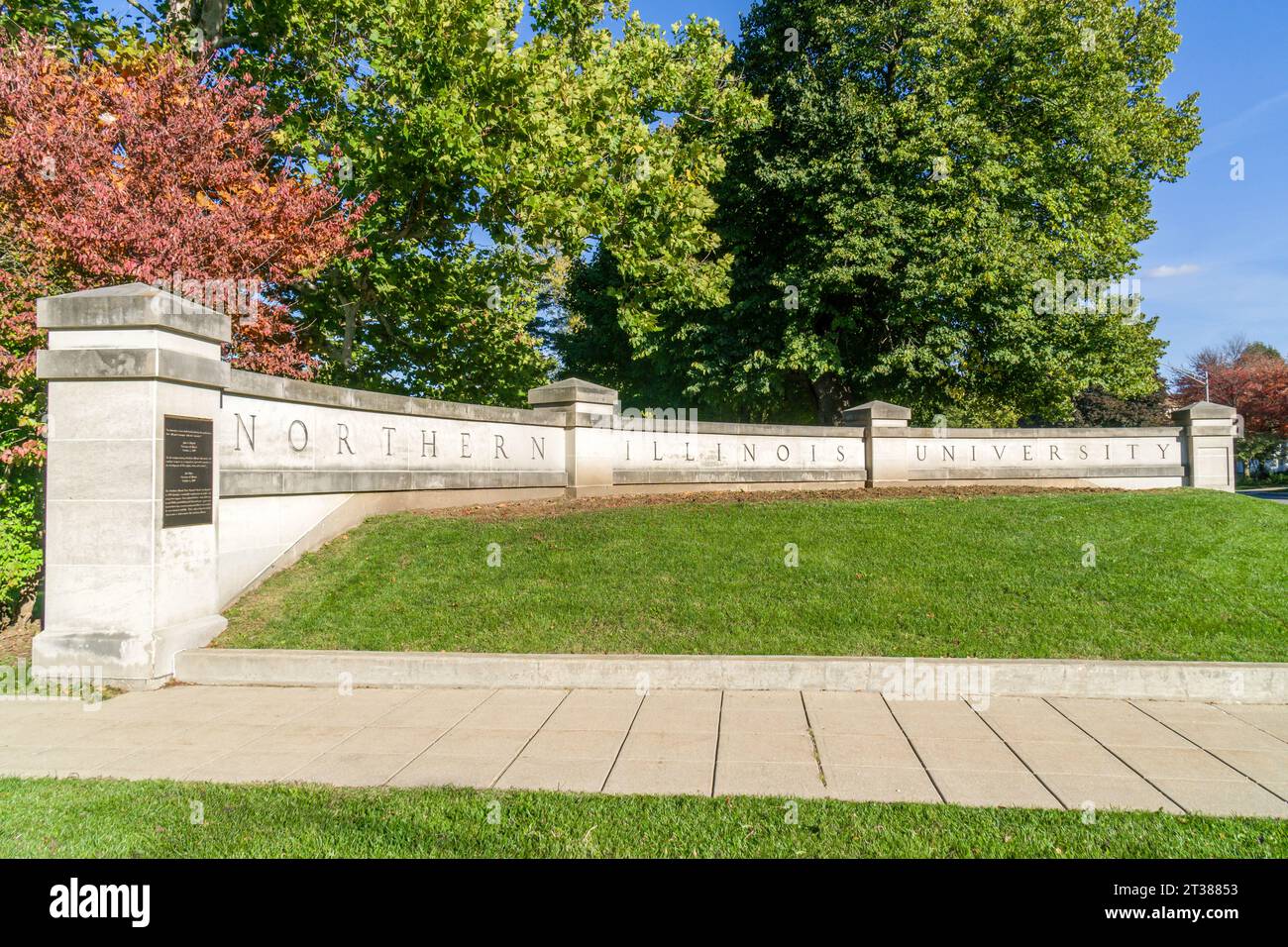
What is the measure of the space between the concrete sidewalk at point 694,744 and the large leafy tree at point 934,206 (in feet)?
49.2

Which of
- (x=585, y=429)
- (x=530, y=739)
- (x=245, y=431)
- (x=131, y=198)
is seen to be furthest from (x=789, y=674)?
(x=131, y=198)

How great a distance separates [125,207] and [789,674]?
994 cm

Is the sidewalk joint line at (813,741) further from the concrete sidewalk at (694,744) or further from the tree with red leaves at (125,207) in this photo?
the tree with red leaves at (125,207)

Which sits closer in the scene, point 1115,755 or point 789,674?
point 1115,755

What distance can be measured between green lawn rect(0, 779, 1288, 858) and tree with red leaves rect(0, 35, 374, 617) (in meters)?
6.26

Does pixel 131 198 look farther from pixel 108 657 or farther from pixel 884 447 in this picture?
pixel 884 447

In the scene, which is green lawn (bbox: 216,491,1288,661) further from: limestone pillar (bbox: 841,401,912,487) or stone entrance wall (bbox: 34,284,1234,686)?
limestone pillar (bbox: 841,401,912,487)

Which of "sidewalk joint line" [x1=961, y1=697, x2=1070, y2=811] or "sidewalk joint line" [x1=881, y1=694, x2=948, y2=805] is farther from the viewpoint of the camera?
"sidewalk joint line" [x1=881, y1=694, x2=948, y2=805]

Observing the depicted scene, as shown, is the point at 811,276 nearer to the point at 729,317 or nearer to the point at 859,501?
the point at 729,317

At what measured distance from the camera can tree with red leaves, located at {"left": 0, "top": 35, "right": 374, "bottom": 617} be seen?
30.3 feet

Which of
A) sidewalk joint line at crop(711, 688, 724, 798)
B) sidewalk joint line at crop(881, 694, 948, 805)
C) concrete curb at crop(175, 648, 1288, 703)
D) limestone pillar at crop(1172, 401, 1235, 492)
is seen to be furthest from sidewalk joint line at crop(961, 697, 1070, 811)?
limestone pillar at crop(1172, 401, 1235, 492)

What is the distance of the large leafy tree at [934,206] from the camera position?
62.6 ft

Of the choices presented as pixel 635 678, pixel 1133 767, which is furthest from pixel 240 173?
pixel 1133 767

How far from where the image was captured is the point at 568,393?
519 inches
